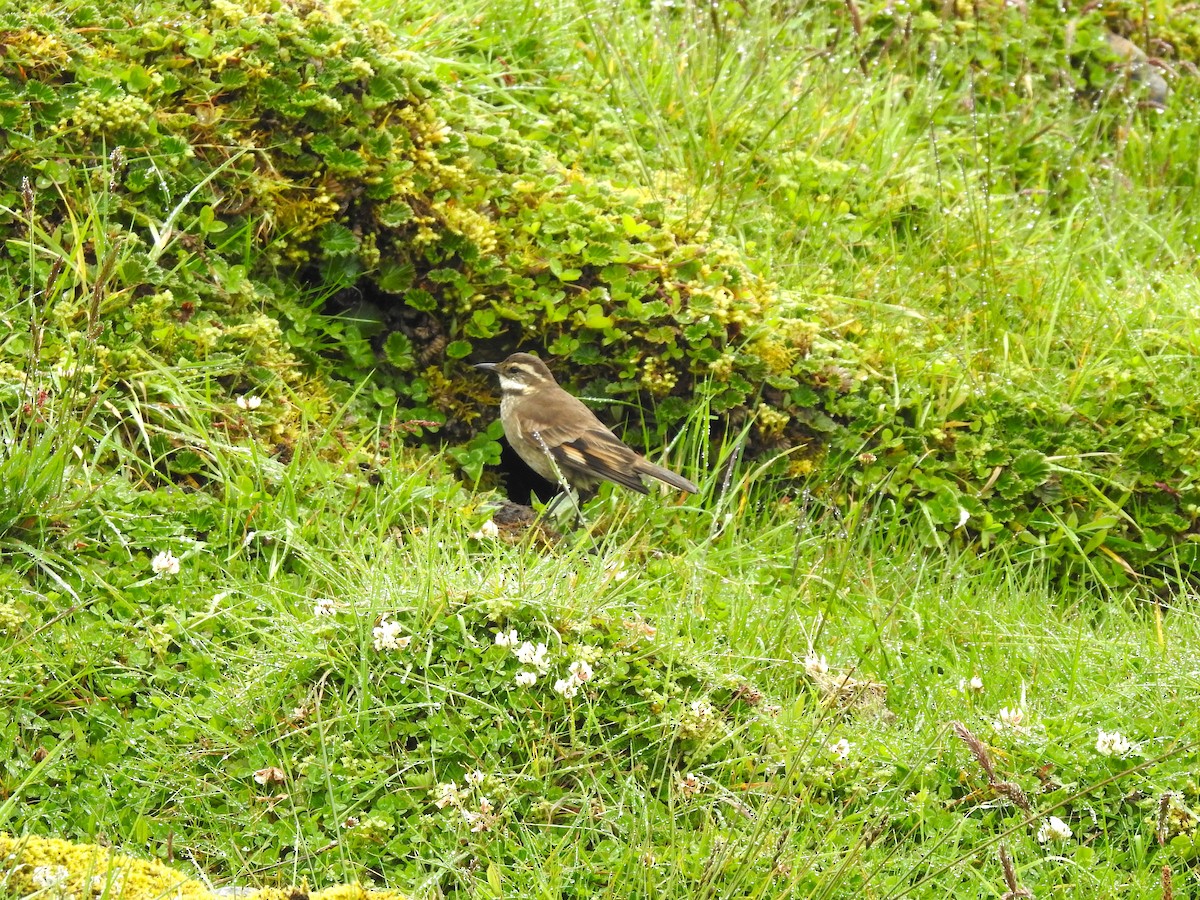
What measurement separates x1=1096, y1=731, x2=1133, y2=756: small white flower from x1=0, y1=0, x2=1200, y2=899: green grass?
61mm

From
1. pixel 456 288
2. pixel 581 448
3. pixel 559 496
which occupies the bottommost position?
pixel 559 496

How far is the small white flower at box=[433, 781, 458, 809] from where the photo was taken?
415cm

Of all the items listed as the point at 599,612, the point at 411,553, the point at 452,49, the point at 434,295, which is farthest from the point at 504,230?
the point at 599,612

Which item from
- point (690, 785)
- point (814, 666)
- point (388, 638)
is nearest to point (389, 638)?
point (388, 638)

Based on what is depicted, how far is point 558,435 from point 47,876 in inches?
134

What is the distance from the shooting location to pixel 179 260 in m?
6.07

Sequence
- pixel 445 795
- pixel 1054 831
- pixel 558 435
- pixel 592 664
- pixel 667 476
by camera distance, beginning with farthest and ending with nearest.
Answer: pixel 558 435 < pixel 667 476 < pixel 592 664 < pixel 1054 831 < pixel 445 795

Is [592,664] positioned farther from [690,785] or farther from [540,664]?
[690,785]

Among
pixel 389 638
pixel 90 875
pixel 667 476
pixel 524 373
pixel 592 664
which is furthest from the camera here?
pixel 524 373

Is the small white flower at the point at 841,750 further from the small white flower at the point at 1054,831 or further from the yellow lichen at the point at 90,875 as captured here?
the yellow lichen at the point at 90,875

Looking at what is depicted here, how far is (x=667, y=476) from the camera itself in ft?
20.6

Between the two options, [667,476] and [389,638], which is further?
[667,476]

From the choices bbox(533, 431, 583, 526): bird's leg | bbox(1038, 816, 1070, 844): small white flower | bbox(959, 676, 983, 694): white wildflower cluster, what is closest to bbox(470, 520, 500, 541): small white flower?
bbox(533, 431, 583, 526): bird's leg

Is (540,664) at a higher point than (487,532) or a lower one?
higher
